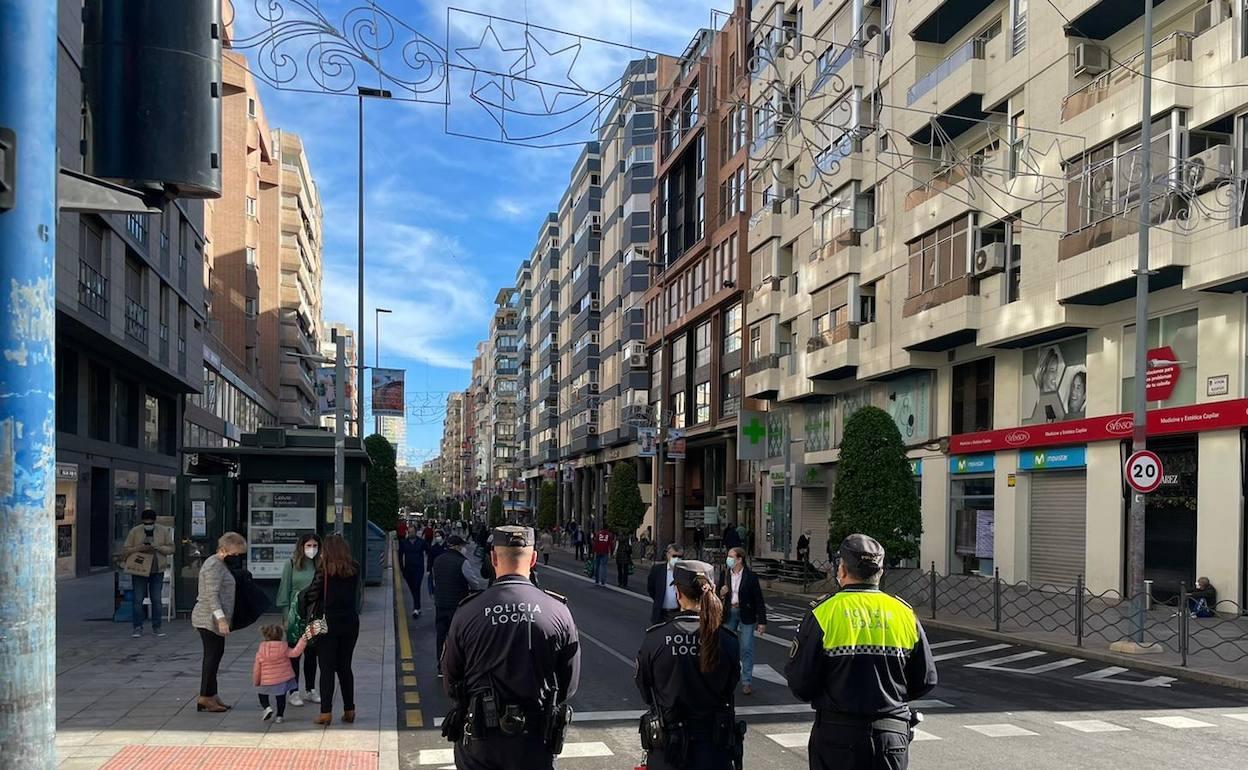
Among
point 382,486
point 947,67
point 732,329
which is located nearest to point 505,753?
point 947,67

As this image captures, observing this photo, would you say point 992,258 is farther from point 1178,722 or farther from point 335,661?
point 335,661

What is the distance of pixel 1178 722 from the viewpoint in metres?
10.3

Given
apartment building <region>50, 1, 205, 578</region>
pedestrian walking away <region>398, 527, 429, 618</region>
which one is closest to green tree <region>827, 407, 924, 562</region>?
pedestrian walking away <region>398, 527, 429, 618</region>

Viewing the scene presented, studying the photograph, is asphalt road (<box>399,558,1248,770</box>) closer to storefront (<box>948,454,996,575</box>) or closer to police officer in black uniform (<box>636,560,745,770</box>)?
police officer in black uniform (<box>636,560,745,770</box>)

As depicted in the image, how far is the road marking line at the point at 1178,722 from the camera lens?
10.1 m

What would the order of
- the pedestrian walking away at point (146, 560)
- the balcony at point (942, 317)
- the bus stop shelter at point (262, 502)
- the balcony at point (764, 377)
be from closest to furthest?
the pedestrian walking away at point (146, 560), the bus stop shelter at point (262, 502), the balcony at point (942, 317), the balcony at point (764, 377)

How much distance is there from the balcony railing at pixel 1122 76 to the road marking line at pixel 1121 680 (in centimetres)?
1201

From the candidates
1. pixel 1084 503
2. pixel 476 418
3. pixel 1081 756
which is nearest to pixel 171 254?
pixel 1084 503

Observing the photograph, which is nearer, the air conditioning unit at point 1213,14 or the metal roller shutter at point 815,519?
the air conditioning unit at point 1213,14

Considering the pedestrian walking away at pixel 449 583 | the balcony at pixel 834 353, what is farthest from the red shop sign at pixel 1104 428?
the pedestrian walking away at pixel 449 583

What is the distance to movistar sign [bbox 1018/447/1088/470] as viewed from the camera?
2455 centimetres

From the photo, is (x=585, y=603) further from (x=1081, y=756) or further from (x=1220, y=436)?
(x=1081, y=756)

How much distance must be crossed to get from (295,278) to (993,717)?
247ft

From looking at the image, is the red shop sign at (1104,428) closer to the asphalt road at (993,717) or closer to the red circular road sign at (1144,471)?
the red circular road sign at (1144,471)
